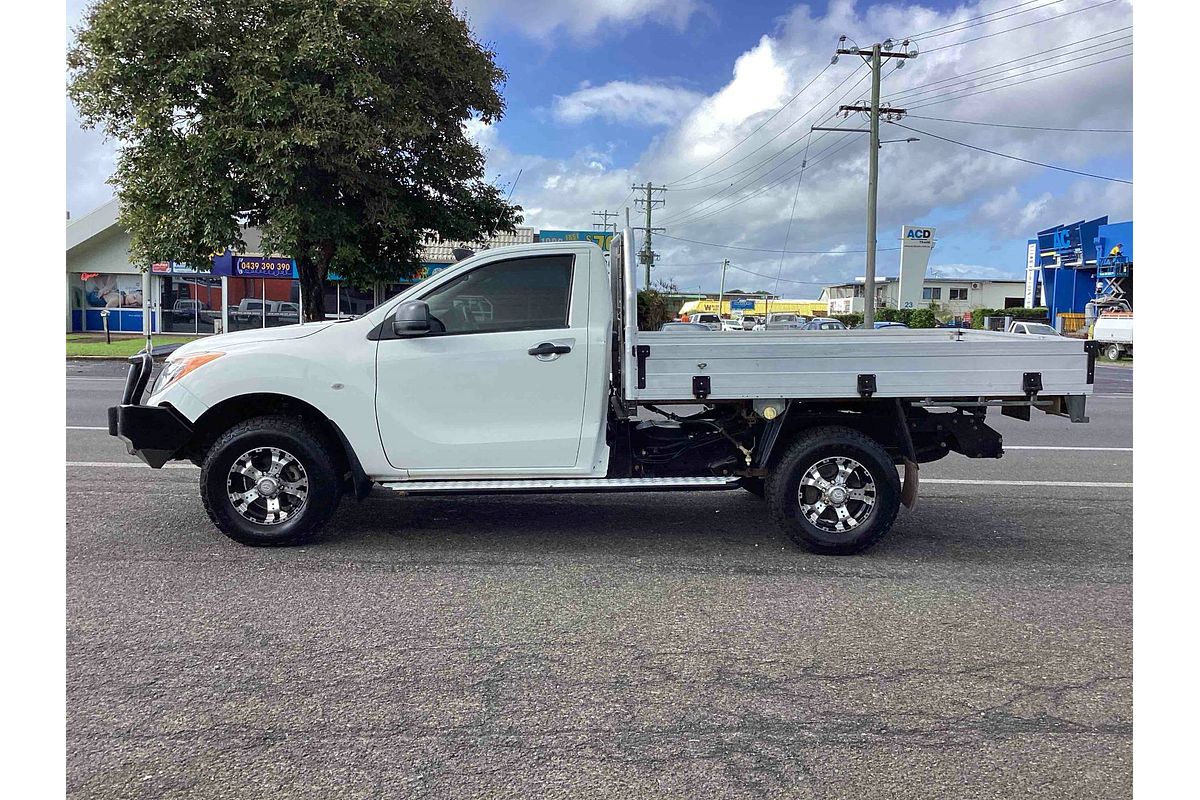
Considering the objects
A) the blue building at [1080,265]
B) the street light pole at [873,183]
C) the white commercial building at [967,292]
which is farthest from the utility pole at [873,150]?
the white commercial building at [967,292]

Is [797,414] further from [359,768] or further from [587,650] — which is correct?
[359,768]

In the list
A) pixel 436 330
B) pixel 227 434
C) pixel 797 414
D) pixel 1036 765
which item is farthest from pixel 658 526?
pixel 1036 765

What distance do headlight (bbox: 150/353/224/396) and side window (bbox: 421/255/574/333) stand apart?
1443 mm

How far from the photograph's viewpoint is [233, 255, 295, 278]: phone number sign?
33969 millimetres

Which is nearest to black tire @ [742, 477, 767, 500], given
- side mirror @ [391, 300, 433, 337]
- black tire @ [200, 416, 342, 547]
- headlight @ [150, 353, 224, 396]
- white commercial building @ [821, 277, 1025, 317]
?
side mirror @ [391, 300, 433, 337]

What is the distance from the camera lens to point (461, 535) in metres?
6.09

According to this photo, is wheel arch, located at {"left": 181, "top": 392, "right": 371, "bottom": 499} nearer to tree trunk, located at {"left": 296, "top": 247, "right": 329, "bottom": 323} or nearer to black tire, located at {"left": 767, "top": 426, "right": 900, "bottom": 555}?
black tire, located at {"left": 767, "top": 426, "right": 900, "bottom": 555}

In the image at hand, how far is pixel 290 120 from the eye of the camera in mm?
17312

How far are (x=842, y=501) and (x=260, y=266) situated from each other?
3246cm

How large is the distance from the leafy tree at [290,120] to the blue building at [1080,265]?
33437 mm

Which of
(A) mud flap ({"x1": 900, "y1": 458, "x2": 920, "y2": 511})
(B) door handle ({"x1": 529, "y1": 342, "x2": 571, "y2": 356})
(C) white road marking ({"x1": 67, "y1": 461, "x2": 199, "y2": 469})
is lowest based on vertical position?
(C) white road marking ({"x1": 67, "y1": 461, "x2": 199, "y2": 469})

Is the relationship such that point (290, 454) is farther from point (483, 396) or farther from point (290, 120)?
point (290, 120)

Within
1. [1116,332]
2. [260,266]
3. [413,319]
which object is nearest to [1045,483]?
[413,319]

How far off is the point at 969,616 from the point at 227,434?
4532mm
